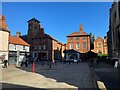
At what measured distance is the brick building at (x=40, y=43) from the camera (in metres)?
60.2

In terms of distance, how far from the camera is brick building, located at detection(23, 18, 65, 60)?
6022cm

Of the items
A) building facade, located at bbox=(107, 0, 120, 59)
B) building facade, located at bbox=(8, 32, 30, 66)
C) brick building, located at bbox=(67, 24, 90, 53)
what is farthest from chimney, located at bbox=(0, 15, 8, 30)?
brick building, located at bbox=(67, 24, 90, 53)

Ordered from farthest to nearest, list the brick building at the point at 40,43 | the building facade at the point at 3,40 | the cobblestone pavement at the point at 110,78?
1. the brick building at the point at 40,43
2. the building facade at the point at 3,40
3. the cobblestone pavement at the point at 110,78

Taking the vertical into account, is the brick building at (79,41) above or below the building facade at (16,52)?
above

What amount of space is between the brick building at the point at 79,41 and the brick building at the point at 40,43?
602 cm

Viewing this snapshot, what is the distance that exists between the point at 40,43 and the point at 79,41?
14.1m

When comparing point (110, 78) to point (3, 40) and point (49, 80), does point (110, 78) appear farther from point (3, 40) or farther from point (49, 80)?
point (3, 40)

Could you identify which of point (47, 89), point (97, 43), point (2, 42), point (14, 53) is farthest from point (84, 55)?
point (47, 89)

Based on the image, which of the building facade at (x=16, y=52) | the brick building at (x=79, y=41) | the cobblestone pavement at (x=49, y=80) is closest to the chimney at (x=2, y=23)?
the building facade at (x=16, y=52)

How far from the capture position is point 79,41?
62094mm

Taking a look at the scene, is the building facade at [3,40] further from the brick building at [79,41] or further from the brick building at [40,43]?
the brick building at [79,41]

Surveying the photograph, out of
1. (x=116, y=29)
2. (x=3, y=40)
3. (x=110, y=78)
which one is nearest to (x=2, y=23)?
(x=3, y=40)

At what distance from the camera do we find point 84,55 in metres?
60.5

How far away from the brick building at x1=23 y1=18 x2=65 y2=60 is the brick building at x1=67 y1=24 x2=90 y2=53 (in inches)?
237
